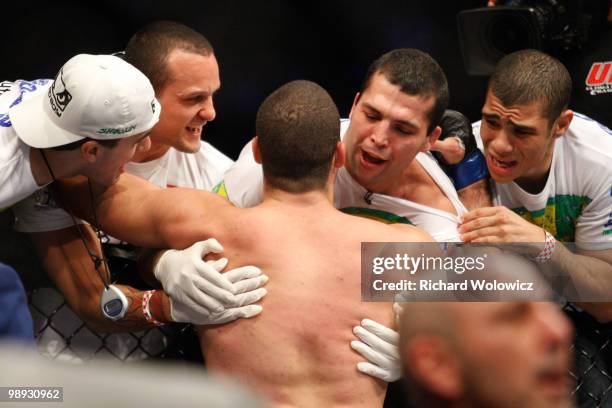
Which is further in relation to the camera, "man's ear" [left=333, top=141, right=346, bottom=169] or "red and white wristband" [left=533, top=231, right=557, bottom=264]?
"red and white wristband" [left=533, top=231, right=557, bottom=264]

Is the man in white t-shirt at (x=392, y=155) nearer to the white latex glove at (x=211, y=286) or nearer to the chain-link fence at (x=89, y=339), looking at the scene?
the white latex glove at (x=211, y=286)

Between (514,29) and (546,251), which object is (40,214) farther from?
(514,29)

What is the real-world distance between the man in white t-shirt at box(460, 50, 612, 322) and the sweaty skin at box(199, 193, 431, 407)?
2.64 feet

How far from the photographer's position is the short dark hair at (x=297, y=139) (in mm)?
2162

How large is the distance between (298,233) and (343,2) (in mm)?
2081

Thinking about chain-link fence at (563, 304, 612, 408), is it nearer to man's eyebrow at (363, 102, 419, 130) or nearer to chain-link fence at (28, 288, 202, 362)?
man's eyebrow at (363, 102, 419, 130)

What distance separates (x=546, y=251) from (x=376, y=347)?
75cm

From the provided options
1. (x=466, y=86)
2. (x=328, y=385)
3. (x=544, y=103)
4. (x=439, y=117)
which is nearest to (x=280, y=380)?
(x=328, y=385)

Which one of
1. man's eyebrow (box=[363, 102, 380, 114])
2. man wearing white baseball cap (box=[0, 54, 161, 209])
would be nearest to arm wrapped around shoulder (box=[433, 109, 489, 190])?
man's eyebrow (box=[363, 102, 380, 114])

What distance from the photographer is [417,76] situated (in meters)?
2.59

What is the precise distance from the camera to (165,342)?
2.77 metres

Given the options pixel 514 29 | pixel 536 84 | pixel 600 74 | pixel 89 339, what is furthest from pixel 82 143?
pixel 600 74

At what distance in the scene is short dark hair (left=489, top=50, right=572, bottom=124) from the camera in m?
2.79

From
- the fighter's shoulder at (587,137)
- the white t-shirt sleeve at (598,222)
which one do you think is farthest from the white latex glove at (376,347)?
the fighter's shoulder at (587,137)
